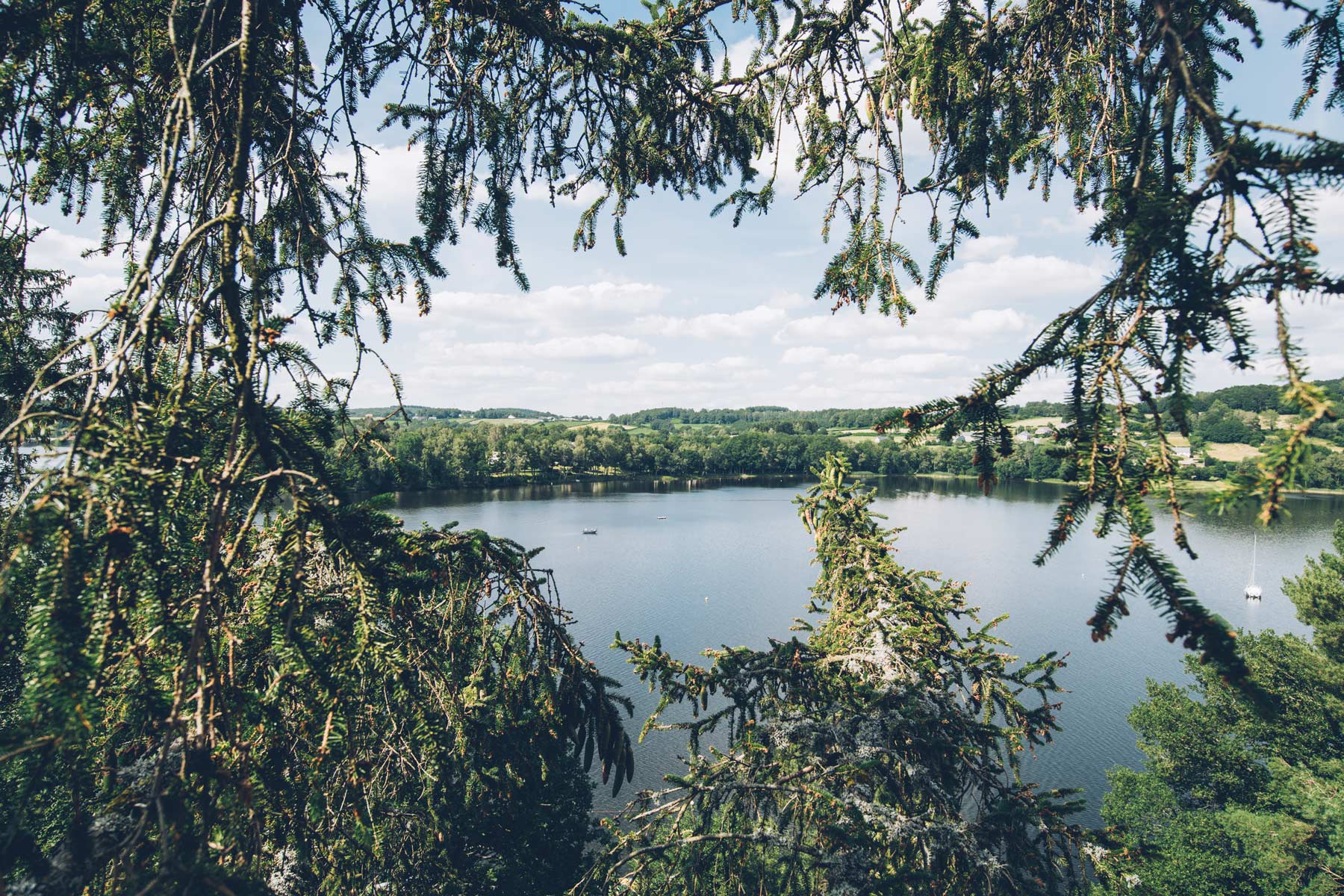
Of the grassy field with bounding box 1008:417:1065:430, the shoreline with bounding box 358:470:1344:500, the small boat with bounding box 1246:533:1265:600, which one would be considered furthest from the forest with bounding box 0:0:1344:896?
the shoreline with bounding box 358:470:1344:500

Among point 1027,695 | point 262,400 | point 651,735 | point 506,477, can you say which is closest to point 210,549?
point 262,400

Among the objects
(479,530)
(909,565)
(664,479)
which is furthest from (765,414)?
(479,530)

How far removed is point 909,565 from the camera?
29.1 m

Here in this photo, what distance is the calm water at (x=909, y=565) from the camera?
1811 cm

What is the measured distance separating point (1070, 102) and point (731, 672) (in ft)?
11.0

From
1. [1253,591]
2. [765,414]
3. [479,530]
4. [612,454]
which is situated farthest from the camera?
[765,414]

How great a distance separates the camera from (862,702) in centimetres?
355

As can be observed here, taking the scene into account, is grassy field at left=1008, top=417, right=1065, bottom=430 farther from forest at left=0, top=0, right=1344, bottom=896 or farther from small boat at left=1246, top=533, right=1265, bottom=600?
small boat at left=1246, top=533, right=1265, bottom=600

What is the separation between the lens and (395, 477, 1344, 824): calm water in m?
18.1

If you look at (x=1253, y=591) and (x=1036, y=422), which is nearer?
(x=1036, y=422)

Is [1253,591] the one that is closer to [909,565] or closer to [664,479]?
[909,565]

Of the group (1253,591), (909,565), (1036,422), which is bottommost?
(1253,591)

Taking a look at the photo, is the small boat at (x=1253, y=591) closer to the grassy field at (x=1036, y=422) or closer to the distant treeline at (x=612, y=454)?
the distant treeline at (x=612, y=454)

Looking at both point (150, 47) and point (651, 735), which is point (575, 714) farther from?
point (651, 735)
